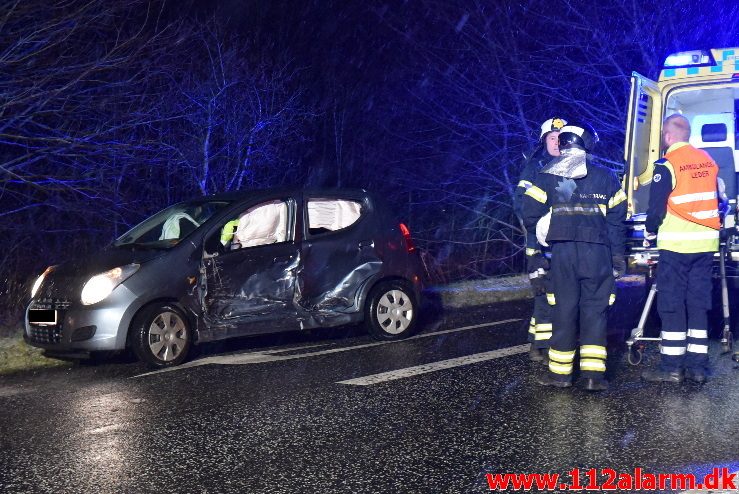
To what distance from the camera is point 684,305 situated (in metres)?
6.74

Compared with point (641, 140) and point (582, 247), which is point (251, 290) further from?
point (641, 140)

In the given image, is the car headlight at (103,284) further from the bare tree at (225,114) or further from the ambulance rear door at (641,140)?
the ambulance rear door at (641,140)

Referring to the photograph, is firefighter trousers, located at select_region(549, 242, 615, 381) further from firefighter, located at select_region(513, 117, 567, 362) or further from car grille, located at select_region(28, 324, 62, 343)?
car grille, located at select_region(28, 324, 62, 343)

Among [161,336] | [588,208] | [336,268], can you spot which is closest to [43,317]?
[161,336]

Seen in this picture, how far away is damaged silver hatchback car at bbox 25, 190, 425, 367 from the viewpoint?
7863 millimetres

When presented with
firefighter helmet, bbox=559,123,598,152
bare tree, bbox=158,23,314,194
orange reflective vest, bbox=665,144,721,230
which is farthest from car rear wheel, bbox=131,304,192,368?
bare tree, bbox=158,23,314,194

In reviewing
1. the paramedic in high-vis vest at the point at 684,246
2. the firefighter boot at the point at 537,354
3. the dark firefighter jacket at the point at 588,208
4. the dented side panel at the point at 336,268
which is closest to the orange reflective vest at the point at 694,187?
the paramedic in high-vis vest at the point at 684,246

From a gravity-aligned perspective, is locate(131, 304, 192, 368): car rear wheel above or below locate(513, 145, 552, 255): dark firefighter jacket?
below

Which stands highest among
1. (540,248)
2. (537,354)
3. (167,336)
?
(540,248)

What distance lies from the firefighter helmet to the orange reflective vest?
685mm

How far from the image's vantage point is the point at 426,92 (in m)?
20.1

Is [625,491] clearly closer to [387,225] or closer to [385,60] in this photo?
[387,225]

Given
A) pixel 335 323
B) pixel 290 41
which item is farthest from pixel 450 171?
pixel 335 323

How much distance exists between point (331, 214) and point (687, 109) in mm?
4657
